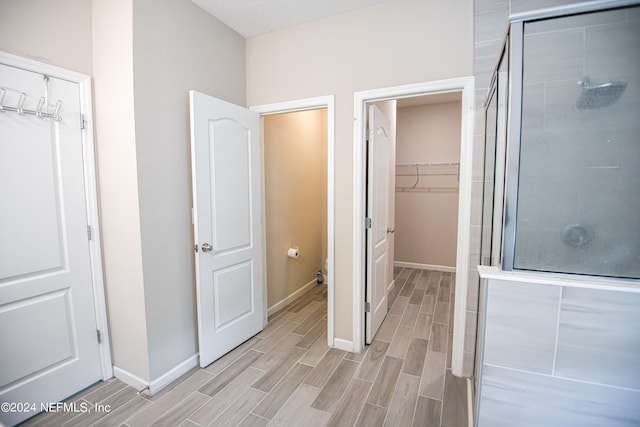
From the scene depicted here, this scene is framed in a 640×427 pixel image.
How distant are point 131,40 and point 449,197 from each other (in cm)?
433

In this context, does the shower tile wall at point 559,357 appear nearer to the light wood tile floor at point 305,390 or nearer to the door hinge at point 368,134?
the light wood tile floor at point 305,390

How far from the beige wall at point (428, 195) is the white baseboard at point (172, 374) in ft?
12.1

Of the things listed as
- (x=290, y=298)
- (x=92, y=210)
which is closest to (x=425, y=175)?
(x=290, y=298)

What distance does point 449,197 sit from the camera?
443 cm

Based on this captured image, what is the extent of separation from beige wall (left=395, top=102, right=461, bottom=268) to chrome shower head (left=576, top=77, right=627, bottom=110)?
3.48 meters

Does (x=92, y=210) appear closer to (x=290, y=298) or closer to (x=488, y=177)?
(x=290, y=298)

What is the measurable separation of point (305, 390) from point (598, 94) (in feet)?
7.15

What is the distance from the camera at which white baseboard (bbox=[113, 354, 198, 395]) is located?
1801 mm

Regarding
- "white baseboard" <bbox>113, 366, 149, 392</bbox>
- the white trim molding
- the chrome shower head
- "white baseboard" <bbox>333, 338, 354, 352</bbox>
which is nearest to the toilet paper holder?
the white trim molding

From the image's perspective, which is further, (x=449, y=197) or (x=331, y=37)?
(x=449, y=197)

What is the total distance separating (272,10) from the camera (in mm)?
2062

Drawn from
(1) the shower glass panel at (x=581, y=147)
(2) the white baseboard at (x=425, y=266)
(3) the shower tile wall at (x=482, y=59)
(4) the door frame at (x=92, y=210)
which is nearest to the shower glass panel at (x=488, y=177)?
(3) the shower tile wall at (x=482, y=59)

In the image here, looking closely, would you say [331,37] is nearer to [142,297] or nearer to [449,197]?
[142,297]

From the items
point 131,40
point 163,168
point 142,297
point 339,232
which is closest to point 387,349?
point 339,232
